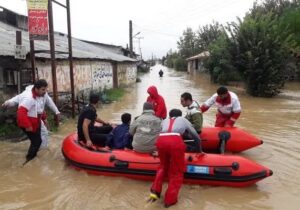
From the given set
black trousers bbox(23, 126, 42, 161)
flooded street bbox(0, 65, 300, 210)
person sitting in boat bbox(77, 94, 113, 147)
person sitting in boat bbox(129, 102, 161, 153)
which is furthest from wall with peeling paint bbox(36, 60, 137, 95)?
person sitting in boat bbox(129, 102, 161, 153)

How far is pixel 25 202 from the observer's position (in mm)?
6359

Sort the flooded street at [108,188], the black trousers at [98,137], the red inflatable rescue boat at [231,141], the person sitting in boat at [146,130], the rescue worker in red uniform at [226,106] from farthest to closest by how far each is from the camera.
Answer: the rescue worker in red uniform at [226,106] → the red inflatable rescue boat at [231,141] → the black trousers at [98,137] → the person sitting in boat at [146,130] → the flooded street at [108,188]

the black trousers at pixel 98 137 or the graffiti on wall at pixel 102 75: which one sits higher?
the graffiti on wall at pixel 102 75

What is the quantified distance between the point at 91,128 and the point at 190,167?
7.92 feet

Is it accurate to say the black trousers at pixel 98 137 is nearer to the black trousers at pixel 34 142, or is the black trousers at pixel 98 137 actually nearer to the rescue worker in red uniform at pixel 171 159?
the black trousers at pixel 34 142

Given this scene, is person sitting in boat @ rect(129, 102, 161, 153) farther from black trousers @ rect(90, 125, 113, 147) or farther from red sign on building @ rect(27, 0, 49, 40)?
red sign on building @ rect(27, 0, 49, 40)

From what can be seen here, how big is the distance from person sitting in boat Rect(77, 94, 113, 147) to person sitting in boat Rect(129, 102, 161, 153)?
99 cm

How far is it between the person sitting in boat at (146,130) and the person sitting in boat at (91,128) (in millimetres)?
991

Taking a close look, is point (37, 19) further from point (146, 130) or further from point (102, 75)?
point (102, 75)

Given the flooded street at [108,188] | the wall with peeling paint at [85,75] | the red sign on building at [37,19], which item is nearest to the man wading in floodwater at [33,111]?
the flooded street at [108,188]

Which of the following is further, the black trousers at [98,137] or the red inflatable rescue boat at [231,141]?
the red inflatable rescue boat at [231,141]

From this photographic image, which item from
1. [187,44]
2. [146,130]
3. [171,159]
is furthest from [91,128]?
[187,44]

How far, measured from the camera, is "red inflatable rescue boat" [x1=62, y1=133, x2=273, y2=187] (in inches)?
264

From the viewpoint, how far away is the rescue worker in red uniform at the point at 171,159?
6.07 metres
